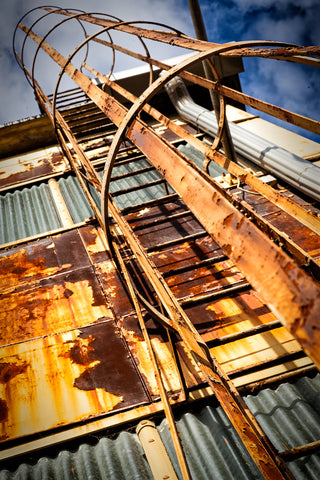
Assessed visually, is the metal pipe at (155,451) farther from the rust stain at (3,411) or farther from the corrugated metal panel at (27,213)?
the corrugated metal panel at (27,213)

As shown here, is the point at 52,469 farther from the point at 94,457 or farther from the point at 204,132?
the point at 204,132

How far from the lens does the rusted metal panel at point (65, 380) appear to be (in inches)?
127

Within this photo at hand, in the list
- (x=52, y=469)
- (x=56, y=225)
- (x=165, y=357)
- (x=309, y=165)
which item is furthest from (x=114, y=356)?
(x=309, y=165)

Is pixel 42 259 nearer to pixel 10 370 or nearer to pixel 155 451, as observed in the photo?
pixel 10 370

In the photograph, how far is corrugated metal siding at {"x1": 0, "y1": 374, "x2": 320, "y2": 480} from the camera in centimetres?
272

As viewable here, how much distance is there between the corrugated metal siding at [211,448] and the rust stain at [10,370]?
94 centimetres

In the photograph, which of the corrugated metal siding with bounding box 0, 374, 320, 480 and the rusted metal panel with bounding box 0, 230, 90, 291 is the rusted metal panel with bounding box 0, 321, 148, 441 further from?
the rusted metal panel with bounding box 0, 230, 90, 291

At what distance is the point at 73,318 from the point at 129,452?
1798 millimetres

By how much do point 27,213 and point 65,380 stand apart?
169 inches

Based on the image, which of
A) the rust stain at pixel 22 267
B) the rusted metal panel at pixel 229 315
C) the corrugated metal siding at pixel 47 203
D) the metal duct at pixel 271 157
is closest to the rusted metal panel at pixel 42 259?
the rust stain at pixel 22 267

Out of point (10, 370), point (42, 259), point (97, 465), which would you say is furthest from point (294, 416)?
point (42, 259)

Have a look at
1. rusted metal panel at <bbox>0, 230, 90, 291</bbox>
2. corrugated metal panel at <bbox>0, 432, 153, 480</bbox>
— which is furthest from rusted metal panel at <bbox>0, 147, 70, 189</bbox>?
corrugated metal panel at <bbox>0, 432, 153, 480</bbox>

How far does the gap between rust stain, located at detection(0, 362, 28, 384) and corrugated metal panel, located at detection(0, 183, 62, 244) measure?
2.93 metres

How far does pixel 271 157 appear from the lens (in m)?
6.32
